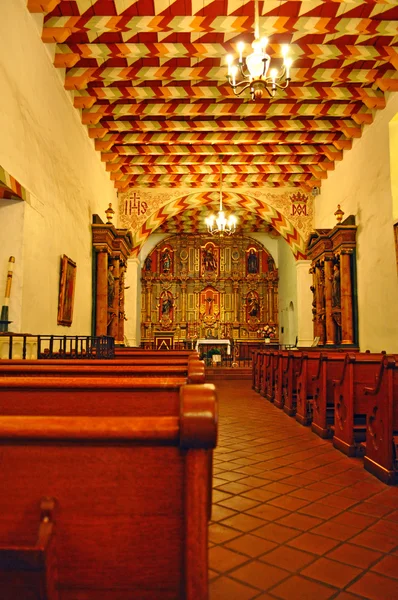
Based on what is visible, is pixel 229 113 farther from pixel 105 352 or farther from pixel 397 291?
pixel 105 352

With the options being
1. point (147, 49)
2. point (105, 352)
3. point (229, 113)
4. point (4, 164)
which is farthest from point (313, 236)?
point (4, 164)

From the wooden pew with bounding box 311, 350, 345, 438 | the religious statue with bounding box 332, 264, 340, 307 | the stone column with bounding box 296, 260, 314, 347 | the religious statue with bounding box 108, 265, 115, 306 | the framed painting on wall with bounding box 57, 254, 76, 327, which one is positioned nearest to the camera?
the wooden pew with bounding box 311, 350, 345, 438

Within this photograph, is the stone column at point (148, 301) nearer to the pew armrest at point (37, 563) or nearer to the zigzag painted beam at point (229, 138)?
the zigzag painted beam at point (229, 138)

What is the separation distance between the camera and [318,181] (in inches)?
518

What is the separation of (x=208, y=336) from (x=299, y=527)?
16317 millimetres

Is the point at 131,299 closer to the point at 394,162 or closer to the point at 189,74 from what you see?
the point at 189,74

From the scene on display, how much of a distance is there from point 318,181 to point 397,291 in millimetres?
5985

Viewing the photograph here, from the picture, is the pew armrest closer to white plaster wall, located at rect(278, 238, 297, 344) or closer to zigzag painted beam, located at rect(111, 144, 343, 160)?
zigzag painted beam, located at rect(111, 144, 343, 160)

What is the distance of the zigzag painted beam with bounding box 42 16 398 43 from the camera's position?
6.85 m

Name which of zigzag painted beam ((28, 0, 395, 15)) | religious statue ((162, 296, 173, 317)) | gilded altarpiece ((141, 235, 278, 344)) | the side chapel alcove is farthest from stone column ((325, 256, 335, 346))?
religious statue ((162, 296, 173, 317))

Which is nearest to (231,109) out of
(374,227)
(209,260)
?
(374,227)

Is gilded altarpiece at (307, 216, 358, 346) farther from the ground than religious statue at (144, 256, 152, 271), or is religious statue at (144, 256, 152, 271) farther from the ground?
religious statue at (144, 256, 152, 271)

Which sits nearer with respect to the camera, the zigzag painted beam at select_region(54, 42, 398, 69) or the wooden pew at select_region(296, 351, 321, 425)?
the wooden pew at select_region(296, 351, 321, 425)

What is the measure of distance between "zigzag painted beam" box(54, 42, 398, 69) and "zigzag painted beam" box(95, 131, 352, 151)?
10.9 feet
